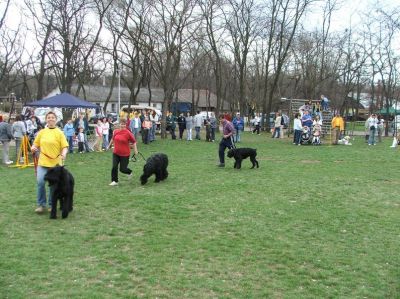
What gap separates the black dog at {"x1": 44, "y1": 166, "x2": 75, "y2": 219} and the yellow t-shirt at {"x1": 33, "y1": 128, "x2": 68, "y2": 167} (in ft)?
0.95

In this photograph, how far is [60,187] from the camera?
7469 millimetres

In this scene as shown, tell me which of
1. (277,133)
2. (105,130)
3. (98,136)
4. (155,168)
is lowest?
Answer: (155,168)

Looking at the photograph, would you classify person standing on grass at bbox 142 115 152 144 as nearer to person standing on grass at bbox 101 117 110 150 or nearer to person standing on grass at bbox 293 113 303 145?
person standing on grass at bbox 101 117 110 150

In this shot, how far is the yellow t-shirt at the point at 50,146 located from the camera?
7598mm

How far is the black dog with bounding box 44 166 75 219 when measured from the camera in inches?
289

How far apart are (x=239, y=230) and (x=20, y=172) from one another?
28.2 feet

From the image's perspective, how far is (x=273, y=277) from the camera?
202 inches

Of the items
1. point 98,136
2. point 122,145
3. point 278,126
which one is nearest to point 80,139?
point 98,136

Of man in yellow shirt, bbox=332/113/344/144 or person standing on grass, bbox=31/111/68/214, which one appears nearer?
person standing on grass, bbox=31/111/68/214

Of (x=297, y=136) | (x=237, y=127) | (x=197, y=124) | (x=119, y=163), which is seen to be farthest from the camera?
(x=197, y=124)

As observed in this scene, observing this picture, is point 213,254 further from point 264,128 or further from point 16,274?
point 264,128

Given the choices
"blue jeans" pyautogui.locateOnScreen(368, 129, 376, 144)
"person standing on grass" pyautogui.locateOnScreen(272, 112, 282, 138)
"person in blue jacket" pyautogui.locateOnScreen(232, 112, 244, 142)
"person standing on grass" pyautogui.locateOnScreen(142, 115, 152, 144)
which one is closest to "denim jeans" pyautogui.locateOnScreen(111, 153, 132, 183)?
"person standing on grass" pyautogui.locateOnScreen(142, 115, 152, 144)

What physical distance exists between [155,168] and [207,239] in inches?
187

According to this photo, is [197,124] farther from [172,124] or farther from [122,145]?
[122,145]
